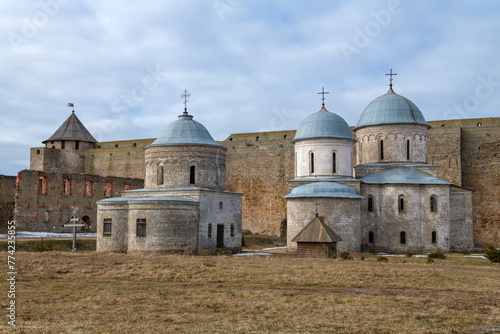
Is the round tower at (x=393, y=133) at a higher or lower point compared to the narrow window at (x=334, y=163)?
higher

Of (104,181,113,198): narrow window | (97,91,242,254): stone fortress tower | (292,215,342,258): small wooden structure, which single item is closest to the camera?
(292,215,342,258): small wooden structure

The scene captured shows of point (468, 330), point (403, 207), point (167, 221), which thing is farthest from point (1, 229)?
point (468, 330)

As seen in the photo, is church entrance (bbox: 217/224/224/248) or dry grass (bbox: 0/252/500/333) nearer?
dry grass (bbox: 0/252/500/333)

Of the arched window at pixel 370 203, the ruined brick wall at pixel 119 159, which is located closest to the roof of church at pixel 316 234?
the arched window at pixel 370 203

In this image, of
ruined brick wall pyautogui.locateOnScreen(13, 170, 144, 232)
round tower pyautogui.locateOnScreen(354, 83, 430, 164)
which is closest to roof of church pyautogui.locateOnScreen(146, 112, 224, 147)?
round tower pyautogui.locateOnScreen(354, 83, 430, 164)

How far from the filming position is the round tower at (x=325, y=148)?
29000mm

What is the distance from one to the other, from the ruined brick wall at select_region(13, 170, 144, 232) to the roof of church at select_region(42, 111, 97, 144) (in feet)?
36.0

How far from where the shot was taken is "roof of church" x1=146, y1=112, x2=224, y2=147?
2634 cm

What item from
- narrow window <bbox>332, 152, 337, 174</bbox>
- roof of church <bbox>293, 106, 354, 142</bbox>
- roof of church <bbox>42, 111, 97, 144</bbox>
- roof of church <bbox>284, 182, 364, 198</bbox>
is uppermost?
roof of church <bbox>42, 111, 97, 144</bbox>

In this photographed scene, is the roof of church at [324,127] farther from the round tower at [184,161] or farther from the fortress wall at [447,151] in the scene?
the fortress wall at [447,151]

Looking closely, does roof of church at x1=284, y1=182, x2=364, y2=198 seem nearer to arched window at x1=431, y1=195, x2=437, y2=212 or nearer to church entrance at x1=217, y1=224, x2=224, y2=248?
church entrance at x1=217, y1=224, x2=224, y2=248

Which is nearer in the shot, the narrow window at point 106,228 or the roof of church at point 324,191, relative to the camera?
the narrow window at point 106,228

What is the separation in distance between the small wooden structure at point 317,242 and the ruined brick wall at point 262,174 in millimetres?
16229

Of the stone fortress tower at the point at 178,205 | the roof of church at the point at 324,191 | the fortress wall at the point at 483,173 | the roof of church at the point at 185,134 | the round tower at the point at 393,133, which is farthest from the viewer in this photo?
the fortress wall at the point at 483,173
